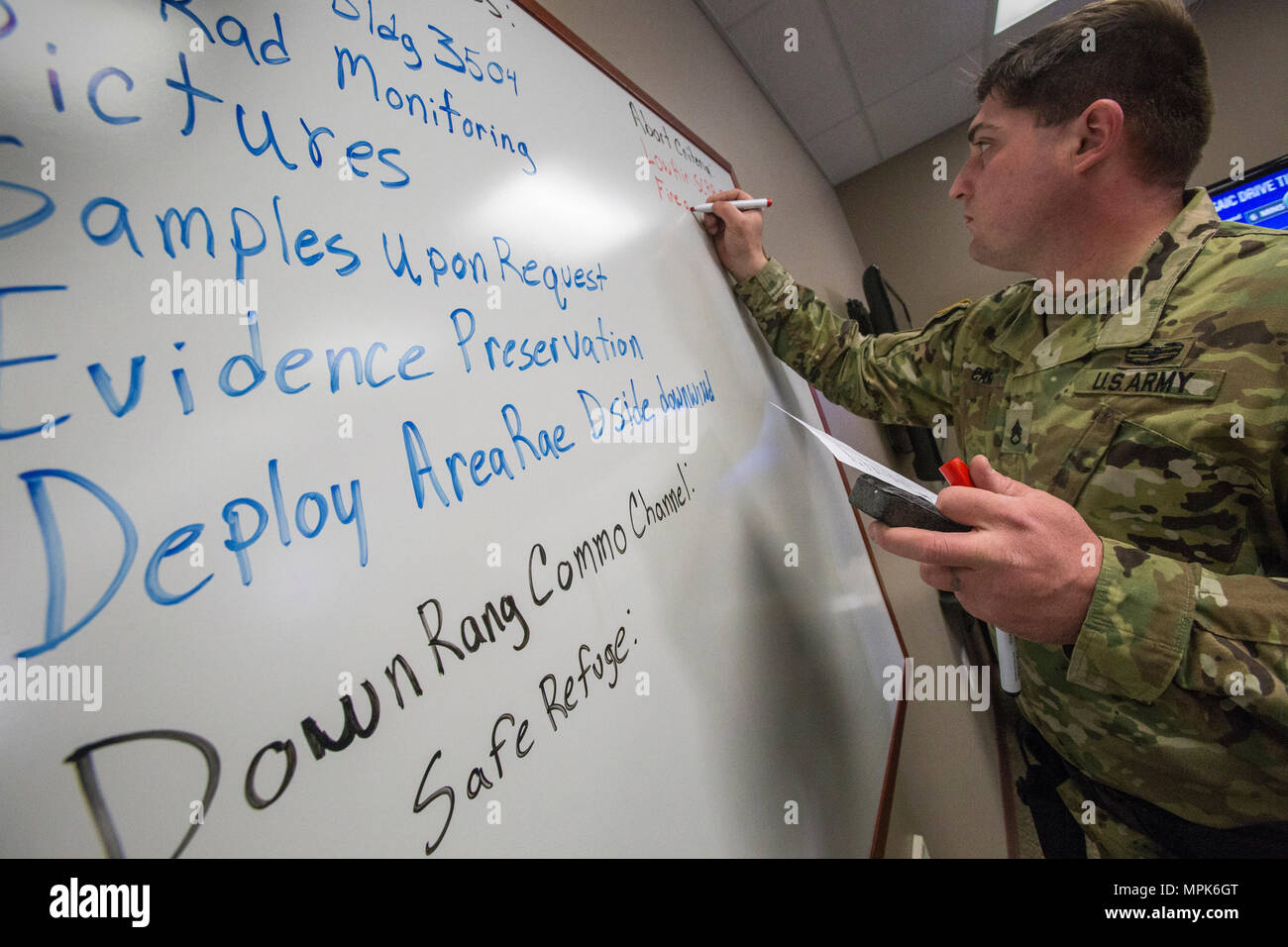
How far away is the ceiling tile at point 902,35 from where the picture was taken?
1184 millimetres

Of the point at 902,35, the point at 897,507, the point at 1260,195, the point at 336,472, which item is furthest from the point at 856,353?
the point at 1260,195

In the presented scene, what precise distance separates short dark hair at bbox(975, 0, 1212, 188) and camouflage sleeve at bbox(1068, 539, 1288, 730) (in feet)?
1.47

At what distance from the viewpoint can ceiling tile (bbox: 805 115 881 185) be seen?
1691mm

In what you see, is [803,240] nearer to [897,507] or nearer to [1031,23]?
[1031,23]

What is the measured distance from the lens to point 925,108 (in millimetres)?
1730

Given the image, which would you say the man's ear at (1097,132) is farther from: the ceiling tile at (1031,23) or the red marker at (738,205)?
the ceiling tile at (1031,23)

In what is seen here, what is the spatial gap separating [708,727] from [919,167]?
2.47 metres

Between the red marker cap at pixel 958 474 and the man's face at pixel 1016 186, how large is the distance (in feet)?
1.30

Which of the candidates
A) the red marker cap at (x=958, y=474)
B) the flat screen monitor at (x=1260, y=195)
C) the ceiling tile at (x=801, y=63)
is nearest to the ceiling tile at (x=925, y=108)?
the ceiling tile at (x=801, y=63)

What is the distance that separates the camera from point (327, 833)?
18cm

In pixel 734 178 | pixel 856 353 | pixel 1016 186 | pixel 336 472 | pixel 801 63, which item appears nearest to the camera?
pixel 336 472

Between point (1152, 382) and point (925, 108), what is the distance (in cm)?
188

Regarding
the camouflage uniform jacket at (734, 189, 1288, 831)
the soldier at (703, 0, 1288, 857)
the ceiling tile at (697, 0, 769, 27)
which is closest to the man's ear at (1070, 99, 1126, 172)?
the soldier at (703, 0, 1288, 857)

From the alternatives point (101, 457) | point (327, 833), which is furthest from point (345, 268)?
point (327, 833)
